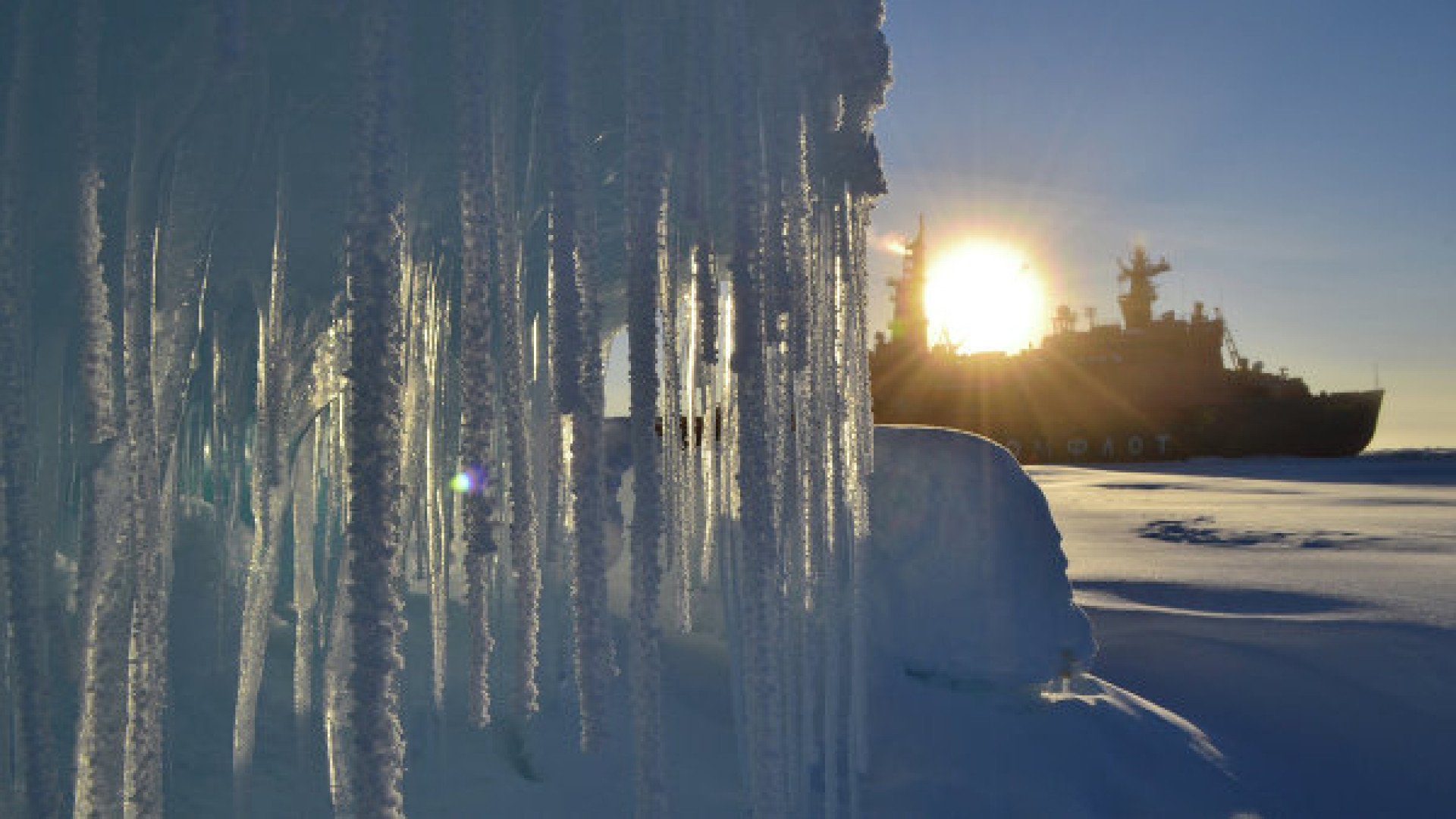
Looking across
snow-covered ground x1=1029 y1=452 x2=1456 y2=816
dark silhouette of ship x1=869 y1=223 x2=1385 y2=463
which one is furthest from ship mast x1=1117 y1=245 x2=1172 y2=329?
snow-covered ground x1=1029 y1=452 x2=1456 y2=816

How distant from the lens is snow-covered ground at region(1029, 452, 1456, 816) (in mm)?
3807

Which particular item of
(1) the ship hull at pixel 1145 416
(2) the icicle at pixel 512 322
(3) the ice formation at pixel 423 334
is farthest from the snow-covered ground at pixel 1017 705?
(1) the ship hull at pixel 1145 416

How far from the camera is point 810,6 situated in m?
2.40

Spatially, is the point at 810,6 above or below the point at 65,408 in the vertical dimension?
above

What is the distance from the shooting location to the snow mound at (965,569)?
411cm

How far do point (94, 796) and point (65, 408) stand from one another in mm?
1857

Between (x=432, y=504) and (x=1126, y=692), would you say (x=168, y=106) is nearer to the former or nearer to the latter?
(x=432, y=504)

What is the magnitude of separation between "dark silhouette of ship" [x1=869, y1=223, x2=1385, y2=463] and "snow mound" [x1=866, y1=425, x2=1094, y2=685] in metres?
26.6

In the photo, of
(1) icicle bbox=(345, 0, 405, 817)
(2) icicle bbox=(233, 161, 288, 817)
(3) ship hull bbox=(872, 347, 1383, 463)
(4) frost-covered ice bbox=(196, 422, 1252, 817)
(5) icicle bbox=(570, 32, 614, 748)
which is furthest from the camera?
(3) ship hull bbox=(872, 347, 1383, 463)

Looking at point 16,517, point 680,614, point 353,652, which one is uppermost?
point 16,517

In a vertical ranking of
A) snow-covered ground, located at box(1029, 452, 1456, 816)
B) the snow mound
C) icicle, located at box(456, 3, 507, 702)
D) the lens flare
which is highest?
icicle, located at box(456, 3, 507, 702)

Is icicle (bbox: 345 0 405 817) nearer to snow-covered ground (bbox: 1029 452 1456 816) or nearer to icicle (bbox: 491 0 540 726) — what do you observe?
icicle (bbox: 491 0 540 726)

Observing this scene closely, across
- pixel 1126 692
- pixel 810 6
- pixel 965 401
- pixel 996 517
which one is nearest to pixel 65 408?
pixel 810 6

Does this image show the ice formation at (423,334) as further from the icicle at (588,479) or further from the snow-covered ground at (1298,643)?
the snow-covered ground at (1298,643)
